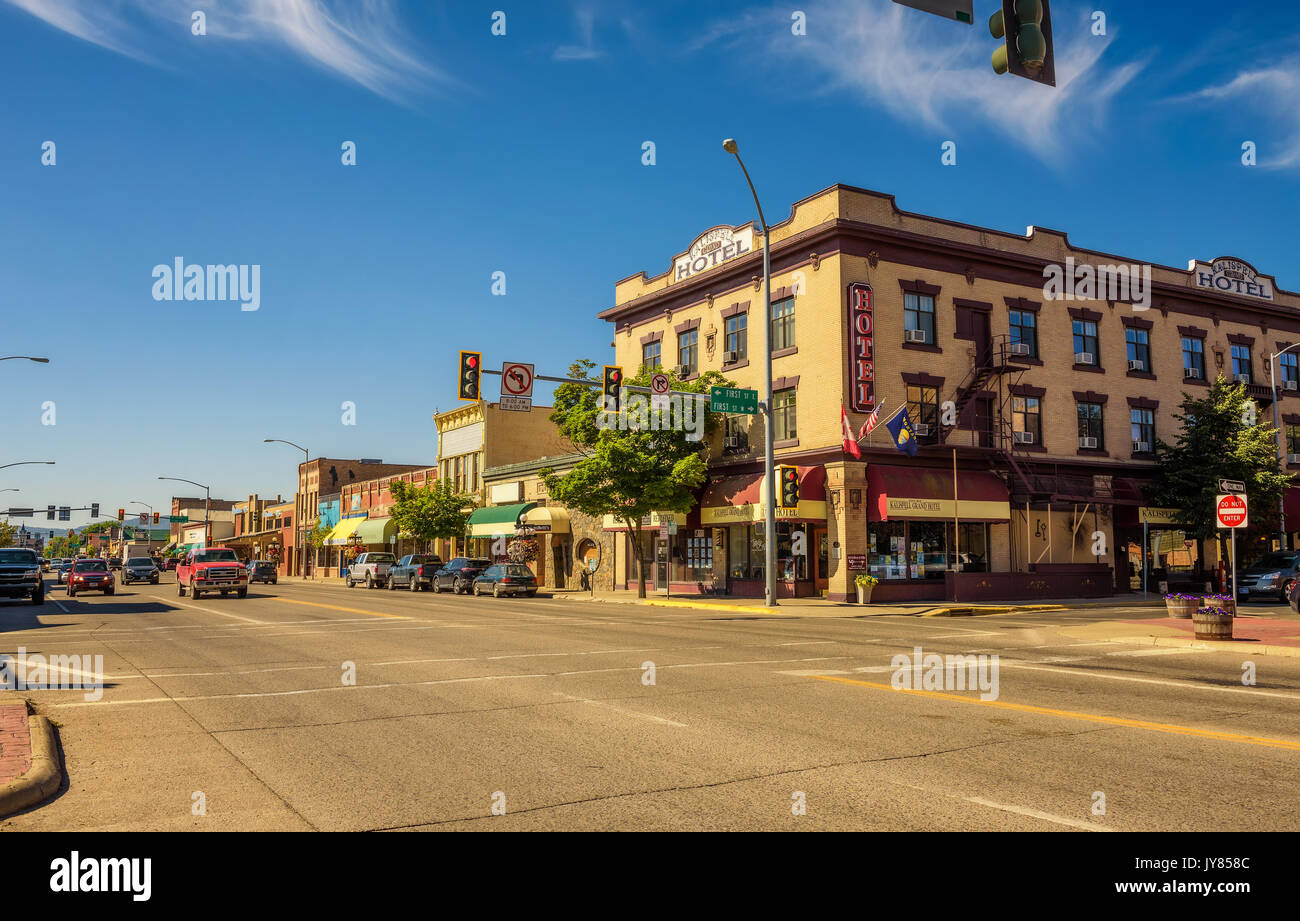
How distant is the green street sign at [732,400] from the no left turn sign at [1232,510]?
12.7 m

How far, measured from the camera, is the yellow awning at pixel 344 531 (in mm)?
71438

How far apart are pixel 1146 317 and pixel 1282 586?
13.7 meters

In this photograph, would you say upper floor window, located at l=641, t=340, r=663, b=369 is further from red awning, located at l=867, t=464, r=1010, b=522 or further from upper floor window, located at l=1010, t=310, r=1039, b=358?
upper floor window, located at l=1010, t=310, r=1039, b=358

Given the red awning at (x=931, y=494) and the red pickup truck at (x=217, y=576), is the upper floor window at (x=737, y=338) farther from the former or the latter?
the red pickup truck at (x=217, y=576)

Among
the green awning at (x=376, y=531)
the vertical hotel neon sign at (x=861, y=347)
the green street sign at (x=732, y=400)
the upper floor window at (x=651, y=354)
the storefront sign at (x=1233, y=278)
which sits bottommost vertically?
the green awning at (x=376, y=531)

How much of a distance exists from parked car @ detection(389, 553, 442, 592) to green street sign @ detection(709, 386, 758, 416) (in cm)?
2399

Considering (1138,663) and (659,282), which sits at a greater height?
(659,282)

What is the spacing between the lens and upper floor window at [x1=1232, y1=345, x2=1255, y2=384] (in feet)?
141

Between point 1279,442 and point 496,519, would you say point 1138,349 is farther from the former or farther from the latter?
point 496,519

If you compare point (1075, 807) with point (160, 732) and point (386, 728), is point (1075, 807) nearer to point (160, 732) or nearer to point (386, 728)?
point (386, 728)

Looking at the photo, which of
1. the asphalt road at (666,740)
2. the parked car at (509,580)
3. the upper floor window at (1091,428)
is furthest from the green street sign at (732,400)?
the upper floor window at (1091,428)

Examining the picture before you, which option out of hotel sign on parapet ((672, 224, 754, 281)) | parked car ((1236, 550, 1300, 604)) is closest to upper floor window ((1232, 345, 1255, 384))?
parked car ((1236, 550, 1300, 604))
